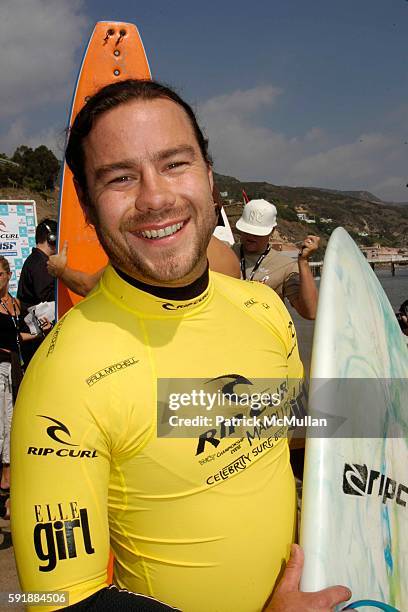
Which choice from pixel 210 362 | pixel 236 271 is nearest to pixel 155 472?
pixel 210 362

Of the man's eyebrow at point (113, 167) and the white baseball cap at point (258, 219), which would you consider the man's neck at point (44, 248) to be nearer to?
the white baseball cap at point (258, 219)

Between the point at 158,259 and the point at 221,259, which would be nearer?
the point at 158,259

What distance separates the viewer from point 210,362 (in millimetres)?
1212

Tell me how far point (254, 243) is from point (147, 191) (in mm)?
2469

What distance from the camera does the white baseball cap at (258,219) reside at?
11.6ft

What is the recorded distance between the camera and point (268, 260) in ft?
11.6

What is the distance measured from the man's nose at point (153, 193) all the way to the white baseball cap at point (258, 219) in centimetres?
239

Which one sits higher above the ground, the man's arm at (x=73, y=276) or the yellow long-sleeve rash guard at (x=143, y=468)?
the man's arm at (x=73, y=276)

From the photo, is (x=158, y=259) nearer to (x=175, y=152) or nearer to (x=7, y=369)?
(x=175, y=152)

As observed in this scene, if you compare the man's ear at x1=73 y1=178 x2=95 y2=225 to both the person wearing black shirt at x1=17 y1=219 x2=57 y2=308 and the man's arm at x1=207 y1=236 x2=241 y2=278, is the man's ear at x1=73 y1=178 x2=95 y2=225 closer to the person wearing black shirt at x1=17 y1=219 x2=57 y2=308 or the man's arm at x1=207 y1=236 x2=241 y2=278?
the man's arm at x1=207 y1=236 x2=241 y2=278

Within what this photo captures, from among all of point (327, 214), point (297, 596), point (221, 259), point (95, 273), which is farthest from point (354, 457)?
point (327, 214)

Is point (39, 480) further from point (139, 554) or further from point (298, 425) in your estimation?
point (298, 425)

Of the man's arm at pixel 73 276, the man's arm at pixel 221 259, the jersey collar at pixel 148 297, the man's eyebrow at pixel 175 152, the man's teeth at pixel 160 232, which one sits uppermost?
the man's arm at pixel 73 276

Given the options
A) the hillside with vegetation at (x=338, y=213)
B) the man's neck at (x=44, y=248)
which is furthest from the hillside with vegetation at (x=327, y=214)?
the man's neck at (x=44, y=248)
